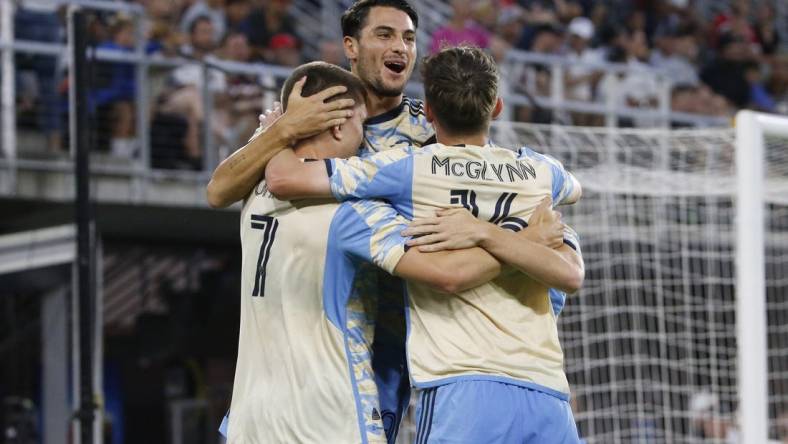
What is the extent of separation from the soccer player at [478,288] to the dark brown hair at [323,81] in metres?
0.25

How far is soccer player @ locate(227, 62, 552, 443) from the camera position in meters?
3.97

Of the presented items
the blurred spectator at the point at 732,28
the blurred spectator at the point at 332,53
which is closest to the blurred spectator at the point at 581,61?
the blurred spectator at the point at 732,28

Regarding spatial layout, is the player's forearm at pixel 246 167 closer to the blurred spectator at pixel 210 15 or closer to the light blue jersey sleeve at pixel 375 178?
the light blue jersey sleeve at pixel 375 178

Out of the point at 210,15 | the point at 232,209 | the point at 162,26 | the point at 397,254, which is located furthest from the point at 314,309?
the point at 210,15

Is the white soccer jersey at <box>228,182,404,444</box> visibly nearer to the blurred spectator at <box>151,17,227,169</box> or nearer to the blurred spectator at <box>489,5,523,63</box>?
the blurred spectator at <box>151,17,227,169</box>

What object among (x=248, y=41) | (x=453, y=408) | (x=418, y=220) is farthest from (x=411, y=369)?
(x=248, y=41)

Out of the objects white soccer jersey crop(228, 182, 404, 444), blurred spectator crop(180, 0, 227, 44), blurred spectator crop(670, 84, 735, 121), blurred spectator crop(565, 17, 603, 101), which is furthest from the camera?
blurred spectator crop(670, 84, 735, 121)

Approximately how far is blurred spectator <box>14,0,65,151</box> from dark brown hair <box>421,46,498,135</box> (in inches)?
224

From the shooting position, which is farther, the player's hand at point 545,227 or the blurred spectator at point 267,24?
the blurred spectator at point 267,24

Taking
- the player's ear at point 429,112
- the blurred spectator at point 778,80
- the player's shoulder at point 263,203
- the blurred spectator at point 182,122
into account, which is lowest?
the player's shoulder at point 263,203

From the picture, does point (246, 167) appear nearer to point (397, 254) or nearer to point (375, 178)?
point (375, 178)

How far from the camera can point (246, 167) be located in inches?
161

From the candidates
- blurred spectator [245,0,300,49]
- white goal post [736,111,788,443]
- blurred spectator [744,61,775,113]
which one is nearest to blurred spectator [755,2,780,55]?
blurred spectator [744,61,775,113]

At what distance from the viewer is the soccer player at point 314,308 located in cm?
397
